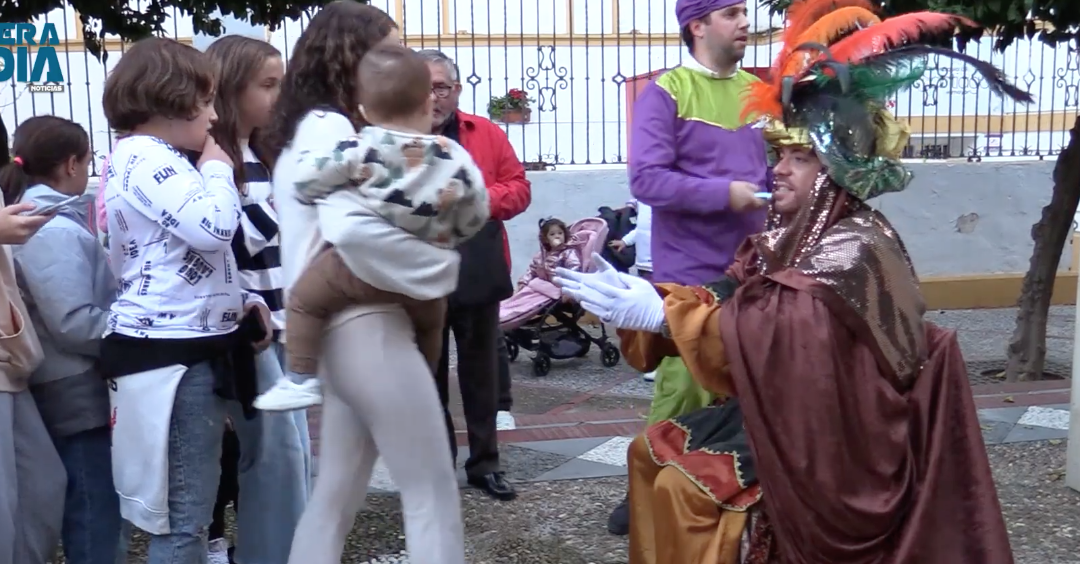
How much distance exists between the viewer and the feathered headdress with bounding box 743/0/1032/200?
2633 mm

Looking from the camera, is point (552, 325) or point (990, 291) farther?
point (990, 291)

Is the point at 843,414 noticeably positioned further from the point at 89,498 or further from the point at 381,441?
the point at 89,498

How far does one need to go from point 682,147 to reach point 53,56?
6175mm

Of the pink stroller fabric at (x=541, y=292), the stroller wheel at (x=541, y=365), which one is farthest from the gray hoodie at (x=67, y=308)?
the stroller wheel at (x=541, y=365)

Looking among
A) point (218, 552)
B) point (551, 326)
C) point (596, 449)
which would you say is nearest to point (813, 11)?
point (218, 552)

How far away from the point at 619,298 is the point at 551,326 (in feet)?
16.1

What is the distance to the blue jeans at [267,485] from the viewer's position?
129 inches

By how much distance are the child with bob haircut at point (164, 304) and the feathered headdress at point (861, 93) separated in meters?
1.38

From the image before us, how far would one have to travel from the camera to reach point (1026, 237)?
9.76 m

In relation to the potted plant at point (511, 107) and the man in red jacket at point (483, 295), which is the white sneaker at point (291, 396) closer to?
the man in red jacket at point (483, 295)

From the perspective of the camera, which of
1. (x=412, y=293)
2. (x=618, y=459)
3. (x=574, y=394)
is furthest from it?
(x=574, y=394)

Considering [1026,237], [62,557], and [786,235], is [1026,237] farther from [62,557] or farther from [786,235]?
[62,557]

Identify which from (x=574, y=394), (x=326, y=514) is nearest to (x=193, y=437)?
(x=326, y=514)

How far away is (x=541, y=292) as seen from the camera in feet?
24.3
